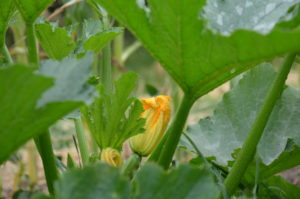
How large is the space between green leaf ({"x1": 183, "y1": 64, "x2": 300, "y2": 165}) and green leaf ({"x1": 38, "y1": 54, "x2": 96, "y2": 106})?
434mm

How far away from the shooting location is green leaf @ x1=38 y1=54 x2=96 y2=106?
52 centimetres

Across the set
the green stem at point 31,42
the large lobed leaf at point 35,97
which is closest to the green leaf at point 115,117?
the green stem at point 31,42

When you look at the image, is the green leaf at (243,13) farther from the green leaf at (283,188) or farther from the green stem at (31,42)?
the green leaf at (283,188)

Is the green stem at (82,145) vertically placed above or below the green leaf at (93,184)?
below

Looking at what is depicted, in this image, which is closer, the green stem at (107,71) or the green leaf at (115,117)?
the green leaf at (115,117)

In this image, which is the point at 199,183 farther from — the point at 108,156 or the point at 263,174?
the point at 263,174

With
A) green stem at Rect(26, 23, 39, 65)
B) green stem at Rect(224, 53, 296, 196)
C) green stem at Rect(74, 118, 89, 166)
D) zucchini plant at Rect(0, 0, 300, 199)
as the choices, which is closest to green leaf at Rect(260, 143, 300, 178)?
zucchini plant at Rect(0, 0, 300, 199)

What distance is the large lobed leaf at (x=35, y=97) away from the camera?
1.62 ft

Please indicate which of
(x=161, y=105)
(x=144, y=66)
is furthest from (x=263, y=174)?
(x=144, y=66)

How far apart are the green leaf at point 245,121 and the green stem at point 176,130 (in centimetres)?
26

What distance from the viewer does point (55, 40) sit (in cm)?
80

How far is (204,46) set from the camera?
24.6 inches

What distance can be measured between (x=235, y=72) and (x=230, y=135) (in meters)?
0.30

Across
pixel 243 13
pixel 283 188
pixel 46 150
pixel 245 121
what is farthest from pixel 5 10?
pixel 283 188
